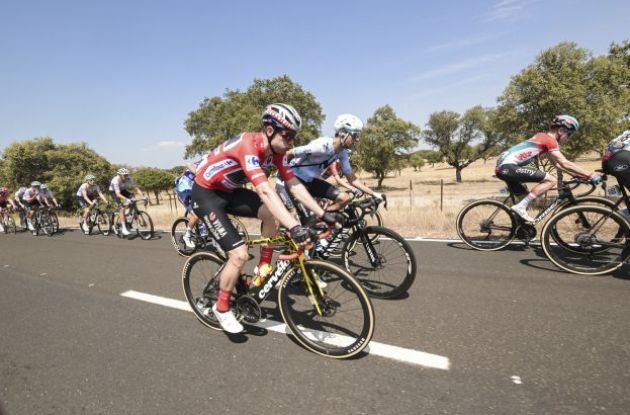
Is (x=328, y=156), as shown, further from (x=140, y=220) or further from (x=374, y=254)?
(x=140, y=220)

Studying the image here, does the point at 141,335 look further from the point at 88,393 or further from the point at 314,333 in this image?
the point at 314,333

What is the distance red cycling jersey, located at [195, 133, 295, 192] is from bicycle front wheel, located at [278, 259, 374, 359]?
92 centimetres

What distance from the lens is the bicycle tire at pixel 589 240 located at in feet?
13.7

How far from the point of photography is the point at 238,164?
3139 millimetres

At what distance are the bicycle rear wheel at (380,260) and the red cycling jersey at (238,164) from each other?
4.46 feet

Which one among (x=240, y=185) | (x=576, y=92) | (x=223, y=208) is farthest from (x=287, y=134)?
(x=576, y=92)

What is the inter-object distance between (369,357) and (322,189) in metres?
2.70

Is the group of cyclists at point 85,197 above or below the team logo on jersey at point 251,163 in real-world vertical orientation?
below

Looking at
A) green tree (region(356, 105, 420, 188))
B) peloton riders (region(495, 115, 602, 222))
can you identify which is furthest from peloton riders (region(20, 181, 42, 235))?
green tree (region(356, 105, 420, 188))

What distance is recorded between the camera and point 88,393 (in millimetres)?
2531

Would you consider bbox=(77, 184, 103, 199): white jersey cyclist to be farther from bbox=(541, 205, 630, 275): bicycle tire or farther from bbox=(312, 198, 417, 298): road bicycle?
bbox=(541, 205, 630, 275): bicycle tire

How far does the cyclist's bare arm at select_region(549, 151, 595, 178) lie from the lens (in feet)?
Result: 15.0

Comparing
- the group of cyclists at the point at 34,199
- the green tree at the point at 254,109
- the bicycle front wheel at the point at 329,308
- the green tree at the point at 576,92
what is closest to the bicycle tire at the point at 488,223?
the bicycle front wheel at the point at 329,308

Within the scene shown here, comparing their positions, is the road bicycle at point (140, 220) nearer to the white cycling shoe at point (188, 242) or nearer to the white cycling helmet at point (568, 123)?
the white cycling shoe at point (188, 242)
